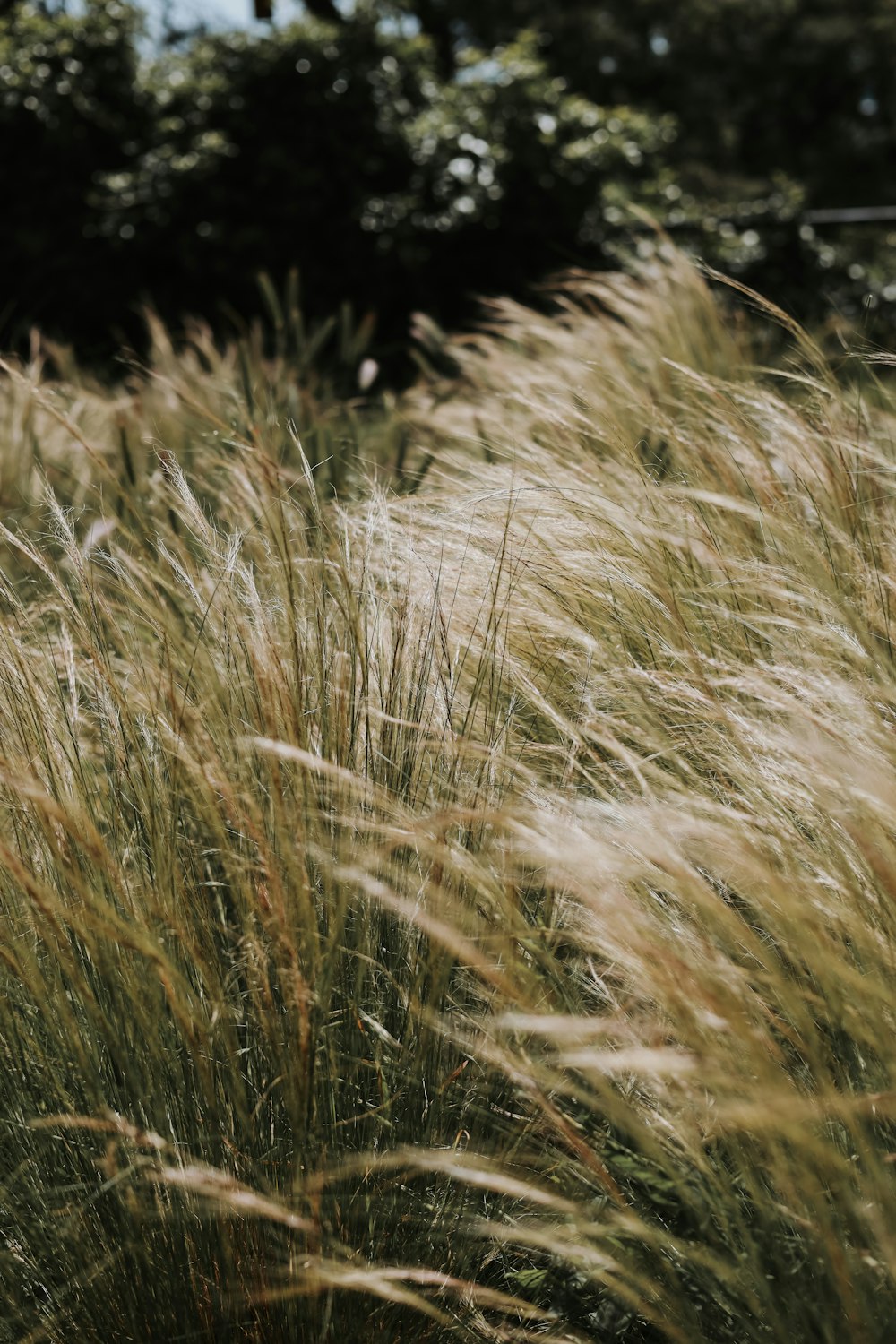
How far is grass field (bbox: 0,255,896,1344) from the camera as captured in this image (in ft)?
3.37

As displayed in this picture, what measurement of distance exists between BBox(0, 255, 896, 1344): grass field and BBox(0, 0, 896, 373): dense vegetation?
5066 millimetres

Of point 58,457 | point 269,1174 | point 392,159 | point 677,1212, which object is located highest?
point 392,159

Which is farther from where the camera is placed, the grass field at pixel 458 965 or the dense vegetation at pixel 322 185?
the dense vegetation at pixel 322 185

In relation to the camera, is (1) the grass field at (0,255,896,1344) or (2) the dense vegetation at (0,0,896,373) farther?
(2) the dense vegetation at (0,0,896,373)

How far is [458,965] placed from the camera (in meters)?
1.36

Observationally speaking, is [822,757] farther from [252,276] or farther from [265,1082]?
[252,276]

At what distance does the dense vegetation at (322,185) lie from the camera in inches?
267

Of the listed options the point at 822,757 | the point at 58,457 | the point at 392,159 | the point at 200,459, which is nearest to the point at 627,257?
the point at 392,159

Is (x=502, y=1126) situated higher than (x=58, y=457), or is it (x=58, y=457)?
(x=58, y=457)

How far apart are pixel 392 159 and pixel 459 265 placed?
0.80m

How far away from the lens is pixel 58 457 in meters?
3.38

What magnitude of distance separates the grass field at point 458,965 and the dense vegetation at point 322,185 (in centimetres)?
507

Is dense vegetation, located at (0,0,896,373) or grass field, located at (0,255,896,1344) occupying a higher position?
dense vegetation, located at (0,0,896,373)

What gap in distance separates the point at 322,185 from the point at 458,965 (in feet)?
21.7
